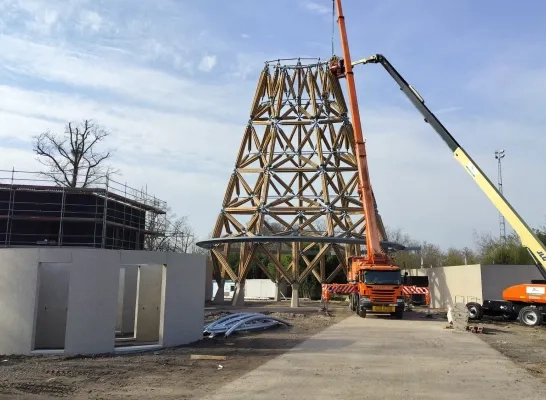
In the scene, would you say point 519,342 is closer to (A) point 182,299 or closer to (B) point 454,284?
(A) point 182,299

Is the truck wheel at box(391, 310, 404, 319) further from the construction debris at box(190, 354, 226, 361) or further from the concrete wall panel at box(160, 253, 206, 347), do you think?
the construction debris at box(190, 354, 226, 361)

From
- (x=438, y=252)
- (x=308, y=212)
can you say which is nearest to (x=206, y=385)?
(x=308, y=212)

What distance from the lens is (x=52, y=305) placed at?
14.3 meters

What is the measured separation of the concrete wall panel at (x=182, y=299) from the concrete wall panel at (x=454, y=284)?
18.2 metres

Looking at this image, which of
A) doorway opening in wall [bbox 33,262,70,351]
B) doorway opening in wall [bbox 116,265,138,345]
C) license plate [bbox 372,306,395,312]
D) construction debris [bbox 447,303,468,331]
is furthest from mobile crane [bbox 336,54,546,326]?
doorway opening in wall [bbox 33,262,70,351]

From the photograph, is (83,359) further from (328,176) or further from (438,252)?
(438,252)

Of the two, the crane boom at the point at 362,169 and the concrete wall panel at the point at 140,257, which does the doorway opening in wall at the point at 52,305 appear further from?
the crane boom at the point at 362,169

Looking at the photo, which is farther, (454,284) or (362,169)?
(454,284)

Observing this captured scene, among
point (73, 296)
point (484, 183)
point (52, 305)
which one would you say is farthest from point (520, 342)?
point (52, 305)

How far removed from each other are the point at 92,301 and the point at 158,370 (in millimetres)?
2729

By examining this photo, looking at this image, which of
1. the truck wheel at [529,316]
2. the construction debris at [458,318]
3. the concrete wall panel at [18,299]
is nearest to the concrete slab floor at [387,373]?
the construction debris at [458,318]

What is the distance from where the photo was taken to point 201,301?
51.5 feet

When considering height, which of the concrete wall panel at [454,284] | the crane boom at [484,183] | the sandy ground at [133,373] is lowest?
the sandy ground at [133,373]

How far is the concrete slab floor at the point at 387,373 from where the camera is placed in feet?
30.7
